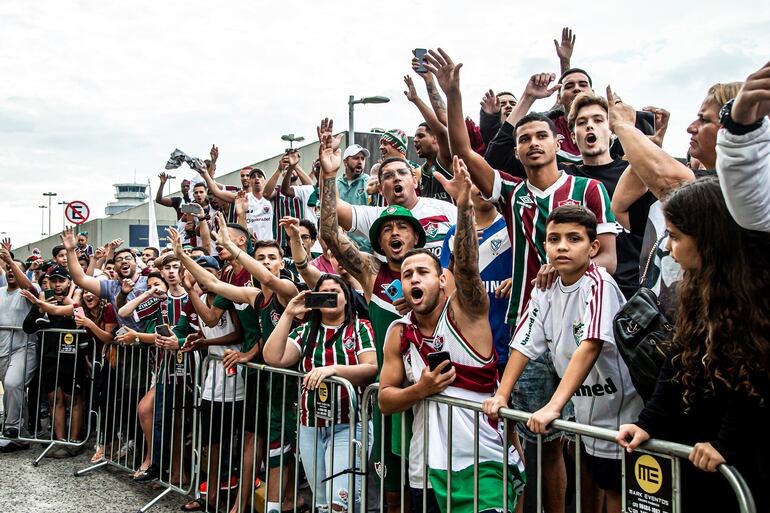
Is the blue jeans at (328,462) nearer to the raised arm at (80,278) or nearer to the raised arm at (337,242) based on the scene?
the raised arm at (337,242)

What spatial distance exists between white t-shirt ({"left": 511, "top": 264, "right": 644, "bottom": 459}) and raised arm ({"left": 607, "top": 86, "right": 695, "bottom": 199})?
1.60 feet

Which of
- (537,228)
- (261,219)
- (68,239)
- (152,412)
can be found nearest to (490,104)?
(537,228)

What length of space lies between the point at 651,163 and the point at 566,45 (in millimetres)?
3474

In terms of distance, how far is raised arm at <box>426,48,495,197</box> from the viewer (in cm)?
439

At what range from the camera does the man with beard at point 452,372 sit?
3.65m

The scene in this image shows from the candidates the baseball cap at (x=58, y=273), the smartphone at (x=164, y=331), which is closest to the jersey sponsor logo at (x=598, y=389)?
the smartphone at (x=164, y=331)

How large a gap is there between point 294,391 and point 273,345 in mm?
733

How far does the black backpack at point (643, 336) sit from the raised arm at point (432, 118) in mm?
2876

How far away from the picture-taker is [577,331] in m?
3.45

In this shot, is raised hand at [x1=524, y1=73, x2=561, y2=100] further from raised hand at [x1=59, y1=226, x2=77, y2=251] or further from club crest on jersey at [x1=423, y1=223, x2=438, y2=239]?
raised hand at [x1=59, y1=226, x2=77, y2=251]

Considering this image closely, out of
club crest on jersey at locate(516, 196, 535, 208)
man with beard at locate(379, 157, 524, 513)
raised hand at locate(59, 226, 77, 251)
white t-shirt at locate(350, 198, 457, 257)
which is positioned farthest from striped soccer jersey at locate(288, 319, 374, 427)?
raised hand at locate(59, 226, 77, 251)

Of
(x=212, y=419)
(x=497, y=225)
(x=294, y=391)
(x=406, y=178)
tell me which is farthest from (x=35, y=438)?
(x=497, y=225)

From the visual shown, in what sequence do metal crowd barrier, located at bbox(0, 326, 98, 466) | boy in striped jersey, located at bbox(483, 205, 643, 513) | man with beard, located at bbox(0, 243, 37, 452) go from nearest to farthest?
boy in striped jersey, located at bbox(483, 205, 643, 513) → metal crowd barrier, located at bbox(0, 326, 98, 466) → man with beard, located at bbox(0, 243, 37, 452)

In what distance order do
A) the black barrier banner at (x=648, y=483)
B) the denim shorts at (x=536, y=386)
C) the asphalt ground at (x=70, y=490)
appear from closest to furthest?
the black barrier banner at (x=648, y=483) → the denim shorts at (x=536, y=386) → the asphalt ground at (x=70, y=490)
